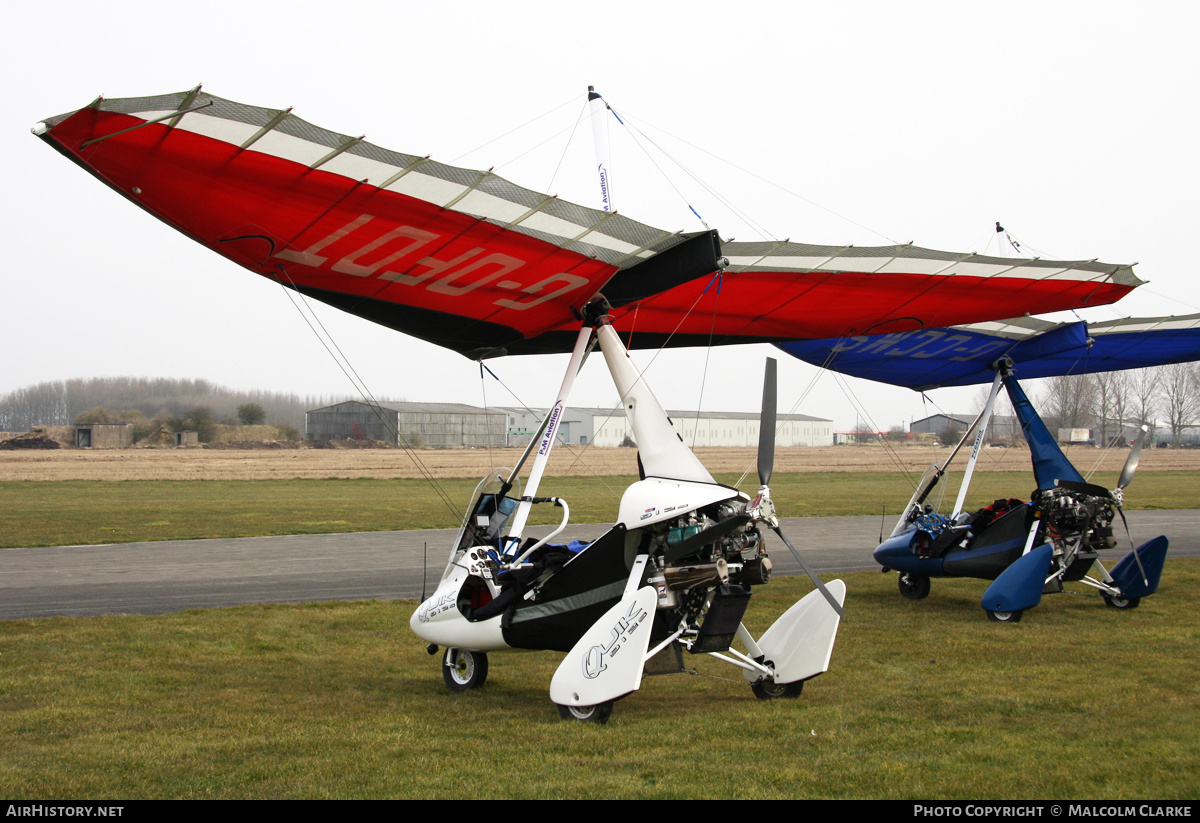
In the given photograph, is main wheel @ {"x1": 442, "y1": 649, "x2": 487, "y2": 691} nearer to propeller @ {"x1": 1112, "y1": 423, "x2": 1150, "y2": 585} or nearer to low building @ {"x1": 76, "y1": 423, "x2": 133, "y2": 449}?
propeller @ {"x1": 1112, "y1": 423, "x2": 1150, "y2": 585}

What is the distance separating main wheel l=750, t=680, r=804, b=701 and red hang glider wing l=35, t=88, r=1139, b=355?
11.7ft

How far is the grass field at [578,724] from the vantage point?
5.22m

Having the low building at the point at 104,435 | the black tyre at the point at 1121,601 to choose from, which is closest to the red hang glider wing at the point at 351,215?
the black tyre at the point at 1121,601

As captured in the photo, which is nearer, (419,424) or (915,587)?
(915,587)

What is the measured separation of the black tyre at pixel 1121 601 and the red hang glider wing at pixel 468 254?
4.22 meters

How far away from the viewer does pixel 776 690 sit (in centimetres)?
778

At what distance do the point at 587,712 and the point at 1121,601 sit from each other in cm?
913

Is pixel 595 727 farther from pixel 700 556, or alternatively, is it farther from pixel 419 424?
pixel 419 424

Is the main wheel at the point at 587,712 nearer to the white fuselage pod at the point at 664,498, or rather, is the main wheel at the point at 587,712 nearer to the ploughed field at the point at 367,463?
the white fuselage pod at the point at 664,498

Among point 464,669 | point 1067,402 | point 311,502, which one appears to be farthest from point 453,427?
point 464,669

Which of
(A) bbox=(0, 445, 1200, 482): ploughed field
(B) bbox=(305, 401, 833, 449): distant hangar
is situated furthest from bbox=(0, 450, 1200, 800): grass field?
(B) bbox=(305, 401, 833, 449): distant hangar

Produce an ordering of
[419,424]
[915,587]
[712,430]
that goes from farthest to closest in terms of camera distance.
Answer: [712,430] → [419,424] → [915,587]

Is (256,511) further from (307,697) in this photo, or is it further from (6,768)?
(6,768)

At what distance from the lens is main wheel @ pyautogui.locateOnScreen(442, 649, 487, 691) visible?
27.7 feet
